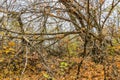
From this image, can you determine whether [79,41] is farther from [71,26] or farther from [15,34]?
[15,34]

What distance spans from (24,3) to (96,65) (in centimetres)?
264

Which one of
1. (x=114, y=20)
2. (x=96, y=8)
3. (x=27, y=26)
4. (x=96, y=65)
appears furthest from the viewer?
(x=114, y=20)

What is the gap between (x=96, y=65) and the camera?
9055mm

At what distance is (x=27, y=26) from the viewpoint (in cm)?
847

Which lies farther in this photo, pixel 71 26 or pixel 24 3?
pixel 71 26

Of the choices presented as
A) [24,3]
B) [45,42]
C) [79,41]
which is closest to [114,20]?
[79,41]

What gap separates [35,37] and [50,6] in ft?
3.82

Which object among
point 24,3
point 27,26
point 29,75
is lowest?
point 29,75

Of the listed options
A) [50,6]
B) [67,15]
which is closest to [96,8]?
[50,6]

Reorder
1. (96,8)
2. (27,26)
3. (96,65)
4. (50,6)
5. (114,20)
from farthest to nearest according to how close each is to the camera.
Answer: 1. (114,20)
2. (96,65)
3. (27,26)
4. (50,6)
5. (96,8)

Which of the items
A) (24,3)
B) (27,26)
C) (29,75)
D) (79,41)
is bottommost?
(29,75)

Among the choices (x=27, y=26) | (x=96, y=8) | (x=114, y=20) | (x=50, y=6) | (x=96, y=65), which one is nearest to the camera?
(x=96, y=8)

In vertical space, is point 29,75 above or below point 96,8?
below

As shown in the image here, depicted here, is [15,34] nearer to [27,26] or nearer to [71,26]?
[27,26]
